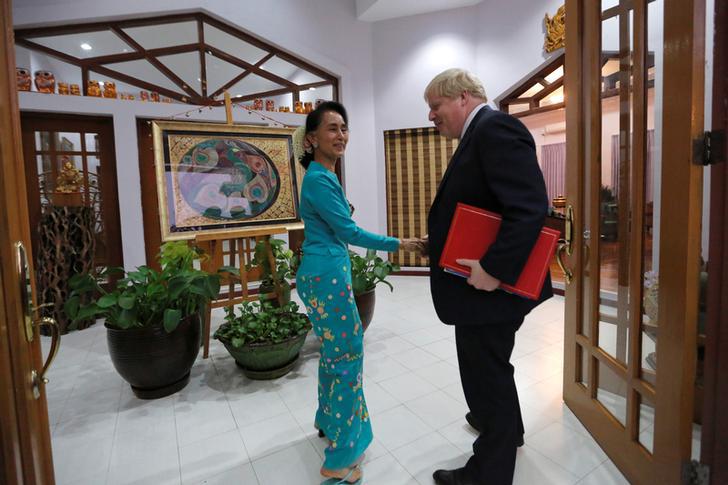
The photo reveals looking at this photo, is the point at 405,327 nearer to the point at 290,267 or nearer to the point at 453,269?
the point at 290,267

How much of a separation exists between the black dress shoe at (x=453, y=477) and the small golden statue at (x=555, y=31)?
12.4 ft

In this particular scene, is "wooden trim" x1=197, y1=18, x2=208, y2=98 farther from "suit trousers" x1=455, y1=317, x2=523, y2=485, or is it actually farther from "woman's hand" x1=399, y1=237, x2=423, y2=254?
"suit trousers" x1=455, y1=317, x2=523, y2=485

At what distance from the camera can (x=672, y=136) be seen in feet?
3.67

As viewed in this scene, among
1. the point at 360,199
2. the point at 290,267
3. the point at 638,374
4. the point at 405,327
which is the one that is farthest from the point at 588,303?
the point at 360,199

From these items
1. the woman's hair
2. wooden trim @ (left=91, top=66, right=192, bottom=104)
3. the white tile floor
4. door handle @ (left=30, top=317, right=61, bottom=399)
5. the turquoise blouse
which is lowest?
the white tile floor

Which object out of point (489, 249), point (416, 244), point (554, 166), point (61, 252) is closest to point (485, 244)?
point (489, 249)

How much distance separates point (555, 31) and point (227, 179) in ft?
11.1

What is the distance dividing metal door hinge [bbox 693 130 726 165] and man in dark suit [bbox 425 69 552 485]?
16.1 inches

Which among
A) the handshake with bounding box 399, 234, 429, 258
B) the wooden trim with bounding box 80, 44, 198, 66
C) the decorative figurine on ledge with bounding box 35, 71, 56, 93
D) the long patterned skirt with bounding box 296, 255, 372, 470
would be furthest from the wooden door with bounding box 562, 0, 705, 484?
the decorative figurine on ledge with bounding box 35, 71, 56, 93

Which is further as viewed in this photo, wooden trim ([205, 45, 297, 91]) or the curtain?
the curtain

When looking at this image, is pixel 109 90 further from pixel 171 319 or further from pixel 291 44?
pixel 171 319

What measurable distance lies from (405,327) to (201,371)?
1.67 metres

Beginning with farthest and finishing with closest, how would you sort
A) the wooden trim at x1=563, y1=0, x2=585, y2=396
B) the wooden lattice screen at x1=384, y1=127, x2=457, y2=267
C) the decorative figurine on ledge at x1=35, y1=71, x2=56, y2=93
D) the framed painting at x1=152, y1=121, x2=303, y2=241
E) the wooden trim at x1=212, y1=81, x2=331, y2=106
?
the wooden lattice screen at x1=384, y1=127, x2=457, y2=267 → the wooden trim at x1=212, y1=81, x2=331, y2=106 → the decorative figurine on ledge at x1=35, y1=71, x2=56, y2=93 → the framed painting at x1=152, y1=121, x2=303, y2=241 → the wooden trim at x1=563, y1=0, x2=585, y2=396

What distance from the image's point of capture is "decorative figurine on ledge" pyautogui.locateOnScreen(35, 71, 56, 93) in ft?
11.7
